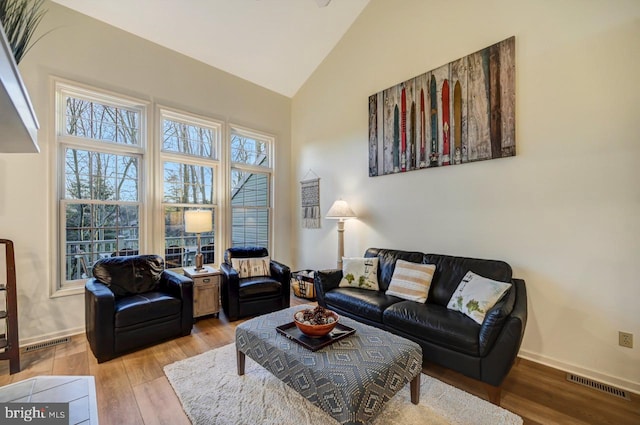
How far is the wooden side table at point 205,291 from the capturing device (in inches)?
130

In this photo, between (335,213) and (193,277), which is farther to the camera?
(335,213)

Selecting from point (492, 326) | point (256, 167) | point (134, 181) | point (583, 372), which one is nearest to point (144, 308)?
point (134, 181)

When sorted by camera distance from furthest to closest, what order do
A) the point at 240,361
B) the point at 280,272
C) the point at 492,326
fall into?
the point at 280,272
the point at 240,361
the point at 492,326

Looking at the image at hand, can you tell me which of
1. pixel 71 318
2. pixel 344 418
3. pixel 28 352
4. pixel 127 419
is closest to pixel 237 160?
pixel 71 318

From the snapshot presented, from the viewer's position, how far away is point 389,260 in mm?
3256

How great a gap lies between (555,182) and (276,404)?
2.87 meters

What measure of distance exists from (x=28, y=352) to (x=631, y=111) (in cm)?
551

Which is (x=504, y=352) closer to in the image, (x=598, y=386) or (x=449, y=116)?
(x=598, y=386)

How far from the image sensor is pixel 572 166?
2.33 m

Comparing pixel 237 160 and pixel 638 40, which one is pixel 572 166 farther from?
pixel 237 160

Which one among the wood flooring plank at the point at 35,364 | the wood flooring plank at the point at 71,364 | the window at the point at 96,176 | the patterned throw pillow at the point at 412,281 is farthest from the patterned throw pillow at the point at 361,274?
the wood flooring plank at the point at 35,364

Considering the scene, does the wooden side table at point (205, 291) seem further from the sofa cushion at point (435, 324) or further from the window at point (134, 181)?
the sofa cushion at point (435, 324)

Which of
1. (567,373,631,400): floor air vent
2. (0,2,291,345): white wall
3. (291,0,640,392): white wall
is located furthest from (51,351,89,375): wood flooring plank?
(567,373,631,400): floor air vent

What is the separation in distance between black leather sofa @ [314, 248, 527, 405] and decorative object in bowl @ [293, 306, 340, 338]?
842 mm
